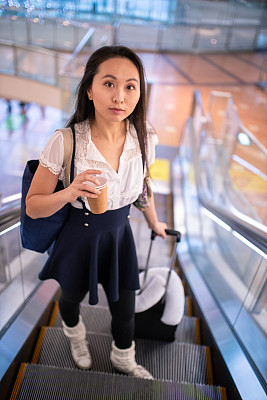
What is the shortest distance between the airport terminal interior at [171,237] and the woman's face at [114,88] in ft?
0.96

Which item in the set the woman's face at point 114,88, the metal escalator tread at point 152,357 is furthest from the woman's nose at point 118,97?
the metal escalator tread at point 152,357

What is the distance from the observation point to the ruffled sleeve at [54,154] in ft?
4.72

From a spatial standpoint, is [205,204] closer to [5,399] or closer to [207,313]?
[207,313]

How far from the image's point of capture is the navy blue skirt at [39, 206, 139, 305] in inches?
65.9

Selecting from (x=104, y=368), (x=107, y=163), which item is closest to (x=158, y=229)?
(x=107, y=163)

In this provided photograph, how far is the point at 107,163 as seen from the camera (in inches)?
60.8

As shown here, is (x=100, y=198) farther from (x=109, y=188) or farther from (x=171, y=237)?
(x=171, y=237)

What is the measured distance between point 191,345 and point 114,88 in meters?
1.78

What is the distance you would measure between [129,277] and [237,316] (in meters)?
0.86

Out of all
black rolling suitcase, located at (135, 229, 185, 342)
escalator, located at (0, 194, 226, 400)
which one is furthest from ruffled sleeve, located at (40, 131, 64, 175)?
escalator, located at (0, 194, 226, 400)

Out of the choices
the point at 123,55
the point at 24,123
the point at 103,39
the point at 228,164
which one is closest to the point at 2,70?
the point at 24,123

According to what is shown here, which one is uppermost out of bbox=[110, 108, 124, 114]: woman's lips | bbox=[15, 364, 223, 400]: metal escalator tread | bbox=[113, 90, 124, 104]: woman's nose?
bbox=[113, 90, 124, 104]: woman's nose

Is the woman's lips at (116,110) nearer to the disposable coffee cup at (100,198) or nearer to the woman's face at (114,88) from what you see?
the woman's face at (114,88)

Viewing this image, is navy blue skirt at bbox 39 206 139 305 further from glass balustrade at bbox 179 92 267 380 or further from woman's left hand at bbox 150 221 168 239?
glass balustrade at bbox 179 92 267 380
